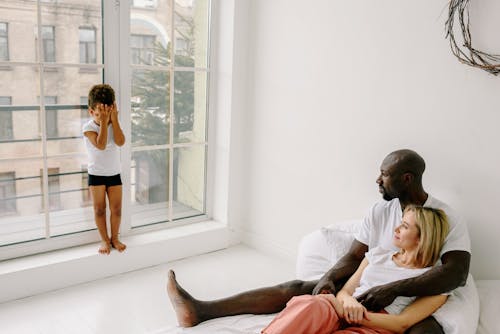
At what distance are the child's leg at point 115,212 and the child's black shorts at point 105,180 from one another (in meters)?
0.02

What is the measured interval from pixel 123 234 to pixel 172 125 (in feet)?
2.65

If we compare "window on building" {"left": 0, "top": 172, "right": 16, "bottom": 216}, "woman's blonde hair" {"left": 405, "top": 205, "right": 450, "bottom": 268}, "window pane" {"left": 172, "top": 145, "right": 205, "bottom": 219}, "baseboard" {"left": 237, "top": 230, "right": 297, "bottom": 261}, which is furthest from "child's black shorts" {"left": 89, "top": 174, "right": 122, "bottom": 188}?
"woman's blonde hair" {"left": 405, "top": 205, "right": 450, "bottom": 268}

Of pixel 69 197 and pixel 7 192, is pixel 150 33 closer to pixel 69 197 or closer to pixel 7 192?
pixel 69 197

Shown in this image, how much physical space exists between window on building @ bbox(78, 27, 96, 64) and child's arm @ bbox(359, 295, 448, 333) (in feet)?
7.08

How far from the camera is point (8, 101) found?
286 centimetres

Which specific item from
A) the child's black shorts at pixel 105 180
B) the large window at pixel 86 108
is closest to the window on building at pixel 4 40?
the large window at pixel 86 108

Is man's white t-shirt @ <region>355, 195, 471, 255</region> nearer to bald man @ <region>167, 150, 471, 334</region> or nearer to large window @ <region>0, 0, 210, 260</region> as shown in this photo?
bald man @ <region>167, 150, 471, 334</region>

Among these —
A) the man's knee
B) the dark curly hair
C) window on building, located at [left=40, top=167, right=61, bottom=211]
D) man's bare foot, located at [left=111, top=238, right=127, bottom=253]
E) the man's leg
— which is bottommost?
man's bare foot, located at [left=111, top=238, right=127, bottom=253]

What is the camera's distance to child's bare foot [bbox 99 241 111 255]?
3199 millimetres

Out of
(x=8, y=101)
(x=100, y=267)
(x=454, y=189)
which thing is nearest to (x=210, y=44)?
(x=8, y=101)

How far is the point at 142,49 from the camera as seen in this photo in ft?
11.0

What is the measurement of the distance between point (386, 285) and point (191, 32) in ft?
7.38

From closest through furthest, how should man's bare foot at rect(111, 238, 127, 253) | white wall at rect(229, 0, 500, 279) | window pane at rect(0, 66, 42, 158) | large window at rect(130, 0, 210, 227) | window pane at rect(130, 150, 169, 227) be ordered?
white wall at rect(229, 0, 500, 279) → window pane at rect(0, 66, 42, 158) → man's bare foot at rect(111, 238, 127, 253) → large window at rect(130, 0, 210, 227) → window pane at rect(130, 150, 169, 227)

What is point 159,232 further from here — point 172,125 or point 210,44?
point 210,44
